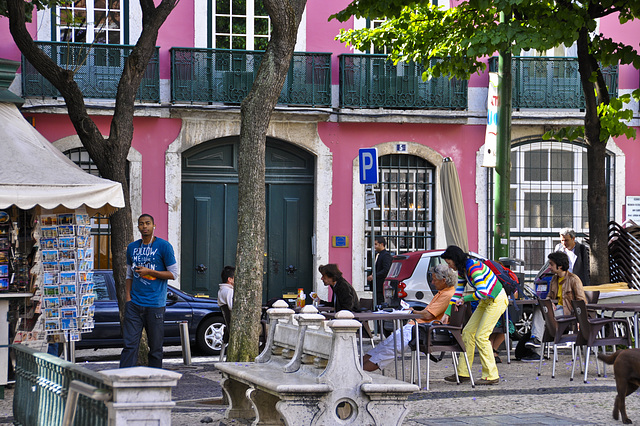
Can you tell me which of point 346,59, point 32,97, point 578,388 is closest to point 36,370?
point 578,388

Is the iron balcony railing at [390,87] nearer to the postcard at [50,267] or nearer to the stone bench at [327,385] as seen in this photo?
the postcard at [50,267]

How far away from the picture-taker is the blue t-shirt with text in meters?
10.5

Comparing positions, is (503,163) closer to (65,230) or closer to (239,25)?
(65,230)

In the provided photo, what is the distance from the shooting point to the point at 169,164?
20359mm

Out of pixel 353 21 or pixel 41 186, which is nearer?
pixel 41 186

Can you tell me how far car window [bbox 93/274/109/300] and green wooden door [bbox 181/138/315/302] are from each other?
534 centimetres

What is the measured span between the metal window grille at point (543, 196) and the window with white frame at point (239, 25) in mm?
5951

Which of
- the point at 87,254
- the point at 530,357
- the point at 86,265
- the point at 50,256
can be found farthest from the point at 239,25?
the point at 50,256

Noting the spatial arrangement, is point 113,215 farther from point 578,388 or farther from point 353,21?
point 353,21

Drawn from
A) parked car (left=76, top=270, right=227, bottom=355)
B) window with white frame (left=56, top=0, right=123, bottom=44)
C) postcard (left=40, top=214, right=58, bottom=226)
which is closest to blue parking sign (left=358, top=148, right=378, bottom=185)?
parked car (left=76, top=270, right=227, bottom=355)

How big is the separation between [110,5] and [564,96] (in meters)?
9.93

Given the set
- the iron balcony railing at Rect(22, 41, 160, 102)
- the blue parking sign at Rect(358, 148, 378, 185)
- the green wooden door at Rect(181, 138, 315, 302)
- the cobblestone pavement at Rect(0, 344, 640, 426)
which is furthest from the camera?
the green wooden door at Rect(181, 138, 315, 302)

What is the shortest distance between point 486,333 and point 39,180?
5.14m

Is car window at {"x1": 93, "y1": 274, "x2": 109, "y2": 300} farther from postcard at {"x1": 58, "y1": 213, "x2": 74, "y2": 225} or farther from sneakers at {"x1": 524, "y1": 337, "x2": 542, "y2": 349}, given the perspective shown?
sneakers at {"x1": 524, "y1": 337, "x2": 542, "y2": 349}
